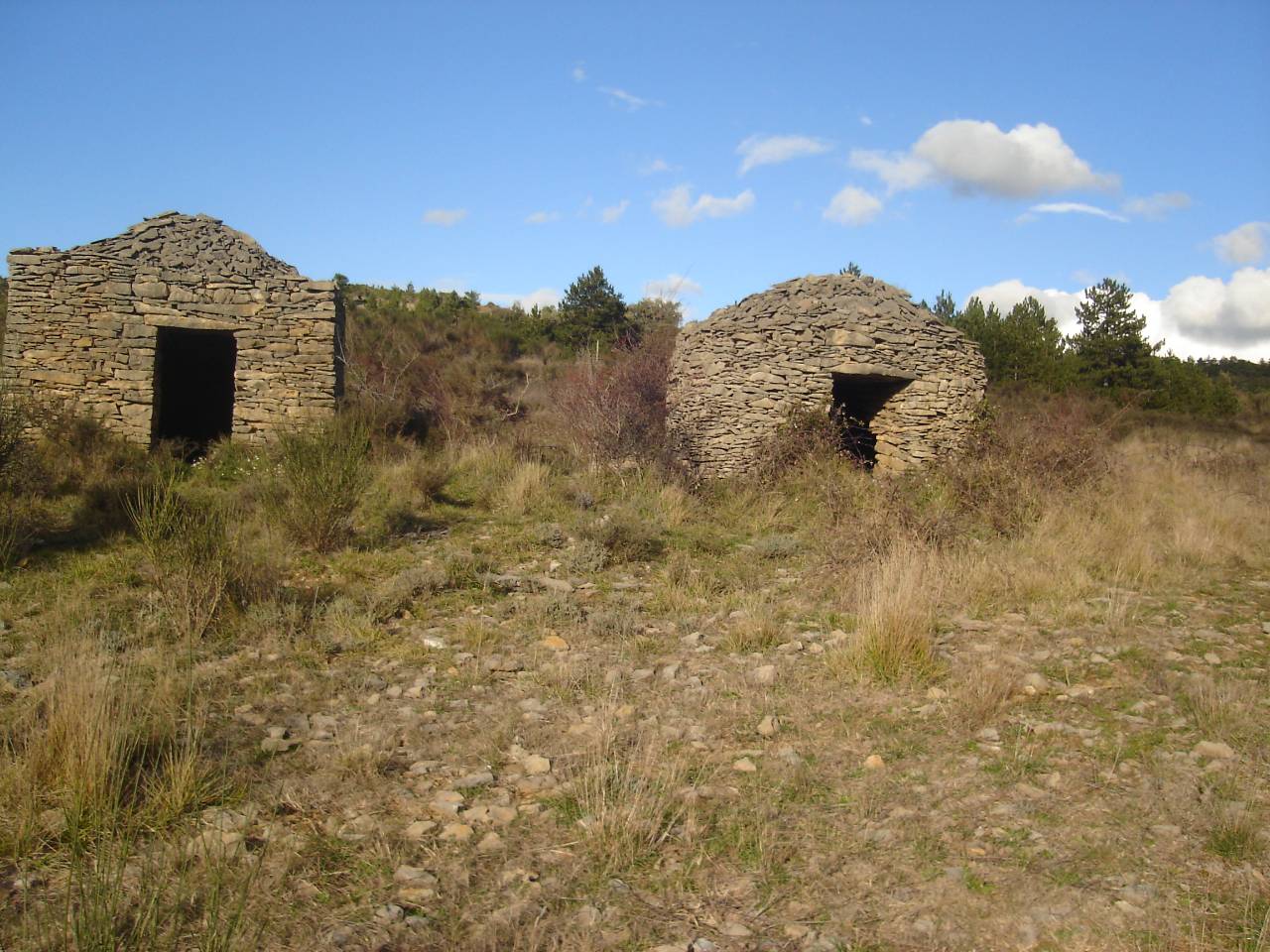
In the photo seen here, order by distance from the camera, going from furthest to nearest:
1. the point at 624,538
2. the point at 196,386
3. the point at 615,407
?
the point at 196,386 < the point at 615,407 < the point at 624,538

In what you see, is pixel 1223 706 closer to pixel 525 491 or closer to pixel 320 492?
pixel 320 492

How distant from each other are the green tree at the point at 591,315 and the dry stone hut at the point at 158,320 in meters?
13.9

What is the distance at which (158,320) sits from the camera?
10328 mm

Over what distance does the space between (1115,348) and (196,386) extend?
20754 millimetres

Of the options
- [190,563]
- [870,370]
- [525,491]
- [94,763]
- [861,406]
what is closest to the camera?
[94,763]

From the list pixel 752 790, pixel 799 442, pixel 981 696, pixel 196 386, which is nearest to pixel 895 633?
pixel 981 696

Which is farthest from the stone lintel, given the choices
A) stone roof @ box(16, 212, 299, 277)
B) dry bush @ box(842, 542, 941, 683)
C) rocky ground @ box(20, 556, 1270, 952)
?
stone roof @ box(16, 212, 299, 277)

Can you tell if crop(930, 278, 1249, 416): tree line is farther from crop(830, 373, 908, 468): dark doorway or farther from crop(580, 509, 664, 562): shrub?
crop(580, 509, 664, 562): shrub

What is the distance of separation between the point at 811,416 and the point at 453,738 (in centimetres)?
712

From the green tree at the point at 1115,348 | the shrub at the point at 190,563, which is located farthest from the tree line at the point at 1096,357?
the shrub at the point at 190,563

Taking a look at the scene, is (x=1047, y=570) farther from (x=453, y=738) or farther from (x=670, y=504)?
(x=453, y=738)

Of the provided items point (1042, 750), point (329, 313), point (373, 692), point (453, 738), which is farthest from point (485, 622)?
point (329, 313)

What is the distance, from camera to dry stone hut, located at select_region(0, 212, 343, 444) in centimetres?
1015

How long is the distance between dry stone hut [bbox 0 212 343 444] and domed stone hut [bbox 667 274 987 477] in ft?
15.7
